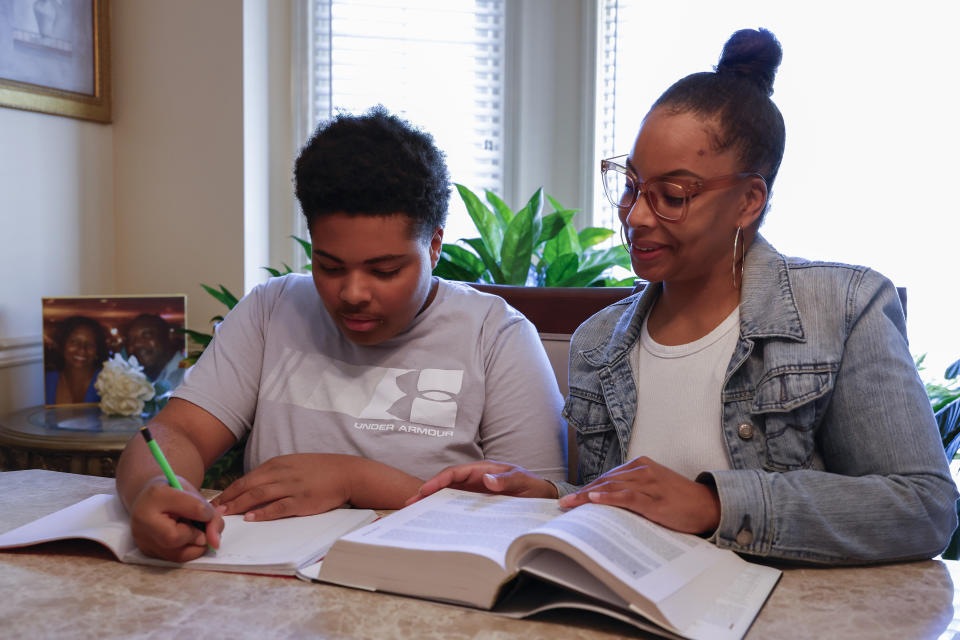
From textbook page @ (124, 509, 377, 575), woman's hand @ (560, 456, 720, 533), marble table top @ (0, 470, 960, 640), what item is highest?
woman's hand @ (560, 456, 720, 533)

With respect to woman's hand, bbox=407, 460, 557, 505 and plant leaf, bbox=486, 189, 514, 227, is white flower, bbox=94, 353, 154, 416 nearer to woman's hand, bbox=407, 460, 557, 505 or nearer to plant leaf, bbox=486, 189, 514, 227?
plant leaf, bbox=486, 189, 514, 227

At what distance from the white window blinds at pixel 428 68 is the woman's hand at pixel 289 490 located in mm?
2120

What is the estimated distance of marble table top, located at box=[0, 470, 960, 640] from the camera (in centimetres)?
73

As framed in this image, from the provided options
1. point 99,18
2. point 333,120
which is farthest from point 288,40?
point 333,120

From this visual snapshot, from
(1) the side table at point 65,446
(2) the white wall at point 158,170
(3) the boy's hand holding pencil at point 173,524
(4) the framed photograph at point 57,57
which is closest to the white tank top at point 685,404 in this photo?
(3) the boy's hand holding pencil at point 173,524

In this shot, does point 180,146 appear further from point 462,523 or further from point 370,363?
point 462,523

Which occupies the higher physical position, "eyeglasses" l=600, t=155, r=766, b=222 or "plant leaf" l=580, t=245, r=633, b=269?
"eyeglasses" l=600, t=155, r=766, b=222

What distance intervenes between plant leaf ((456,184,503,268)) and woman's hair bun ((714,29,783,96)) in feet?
4.04

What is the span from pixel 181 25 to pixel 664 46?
1675 millimetres

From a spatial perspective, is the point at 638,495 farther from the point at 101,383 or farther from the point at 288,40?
the point at 288,40

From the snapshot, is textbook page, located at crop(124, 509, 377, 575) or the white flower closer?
textbook page, located at crop(124, 509, 377, 575)

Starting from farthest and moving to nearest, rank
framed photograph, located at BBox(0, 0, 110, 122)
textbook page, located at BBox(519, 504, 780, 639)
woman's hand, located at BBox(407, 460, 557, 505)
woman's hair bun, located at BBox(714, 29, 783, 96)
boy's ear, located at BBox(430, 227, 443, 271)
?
framed photograph, located at BBox(0, 0, 110, 122) → boy's ear, located at BBox(430, 227, 443, 271) → woman's hair bun, located at BBox(714, 29, 783, 96) → woman's hand, located at BBox(407, 460, 557, 505) → textbook page, located at BBox(519, 504, 780, 639)

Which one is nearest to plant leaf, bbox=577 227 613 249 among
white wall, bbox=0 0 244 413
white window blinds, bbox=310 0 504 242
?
white window blinds, bbox=310 0 504 242

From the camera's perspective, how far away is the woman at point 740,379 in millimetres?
915
